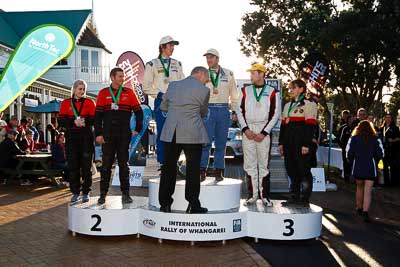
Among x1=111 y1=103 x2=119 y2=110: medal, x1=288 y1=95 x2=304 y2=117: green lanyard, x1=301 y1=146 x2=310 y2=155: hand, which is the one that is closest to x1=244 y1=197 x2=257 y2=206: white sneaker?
x1=301 y1=146 x2=310 y2=155: hand

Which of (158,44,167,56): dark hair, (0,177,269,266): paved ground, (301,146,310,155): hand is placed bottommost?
(0,177,269,266): paved ground

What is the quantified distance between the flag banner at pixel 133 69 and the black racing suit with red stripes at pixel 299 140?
7.83 metres

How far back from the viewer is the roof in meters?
30.3

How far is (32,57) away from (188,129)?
6.81 meters

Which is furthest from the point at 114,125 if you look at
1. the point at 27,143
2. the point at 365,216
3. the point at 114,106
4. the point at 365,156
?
the point at 27,143

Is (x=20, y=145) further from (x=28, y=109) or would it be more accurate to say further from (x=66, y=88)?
(x=66, y=88)

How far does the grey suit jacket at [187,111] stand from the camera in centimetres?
604

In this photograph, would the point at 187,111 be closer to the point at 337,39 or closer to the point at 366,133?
the point at 366,133

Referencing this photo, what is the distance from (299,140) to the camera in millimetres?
6934

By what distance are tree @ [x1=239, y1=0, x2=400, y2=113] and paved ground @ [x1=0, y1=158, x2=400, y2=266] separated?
1073 cm

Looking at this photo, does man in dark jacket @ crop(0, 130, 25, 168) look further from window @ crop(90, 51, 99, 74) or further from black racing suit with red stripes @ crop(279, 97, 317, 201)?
window @ crop(90, 51, 99, 74)

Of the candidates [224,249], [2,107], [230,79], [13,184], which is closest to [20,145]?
[13,184]

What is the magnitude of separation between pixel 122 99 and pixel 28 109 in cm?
1317

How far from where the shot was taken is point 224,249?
6164 millimetres
